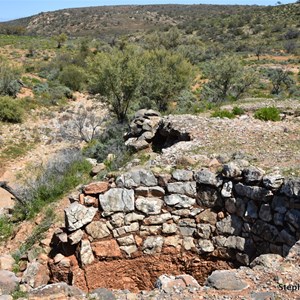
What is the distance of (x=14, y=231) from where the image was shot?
27.5 feet

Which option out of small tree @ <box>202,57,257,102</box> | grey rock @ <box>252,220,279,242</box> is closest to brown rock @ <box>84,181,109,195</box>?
grey rock @ <box>252,220,279,242</box>

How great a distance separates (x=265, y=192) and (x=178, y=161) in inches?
80.3

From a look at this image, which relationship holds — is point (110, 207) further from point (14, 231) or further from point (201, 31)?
point (201, 31)

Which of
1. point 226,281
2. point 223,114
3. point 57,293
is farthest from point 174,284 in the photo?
point 223,114

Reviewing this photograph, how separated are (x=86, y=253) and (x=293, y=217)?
11.9ft

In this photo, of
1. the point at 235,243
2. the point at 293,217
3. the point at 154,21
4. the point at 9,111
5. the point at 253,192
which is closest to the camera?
the point at 293,217

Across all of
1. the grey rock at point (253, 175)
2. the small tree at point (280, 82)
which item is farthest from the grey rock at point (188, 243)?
the small tree at point (280, 82)

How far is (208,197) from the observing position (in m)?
7.17

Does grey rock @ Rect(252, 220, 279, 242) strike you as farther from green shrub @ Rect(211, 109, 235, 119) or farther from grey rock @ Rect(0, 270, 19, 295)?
green shrub @ Rect(211, 109, 235, 119)

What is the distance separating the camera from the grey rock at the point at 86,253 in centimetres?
669

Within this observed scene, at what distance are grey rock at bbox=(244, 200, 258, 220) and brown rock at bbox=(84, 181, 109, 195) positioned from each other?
8.79 ft

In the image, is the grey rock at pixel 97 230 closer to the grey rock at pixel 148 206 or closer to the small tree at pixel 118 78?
the grey rock at pixel 148 206

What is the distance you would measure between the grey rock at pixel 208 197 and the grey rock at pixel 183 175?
0.29 metres

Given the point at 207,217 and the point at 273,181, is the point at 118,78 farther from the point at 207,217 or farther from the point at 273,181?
the point at 273,181
